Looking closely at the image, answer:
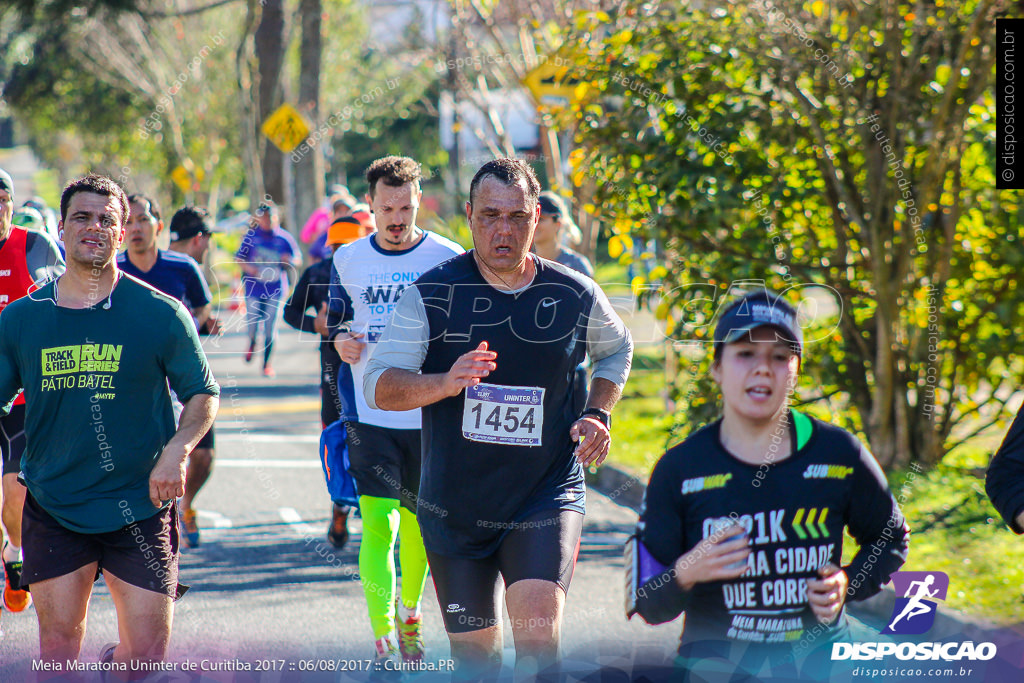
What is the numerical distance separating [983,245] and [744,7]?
2.40 metres

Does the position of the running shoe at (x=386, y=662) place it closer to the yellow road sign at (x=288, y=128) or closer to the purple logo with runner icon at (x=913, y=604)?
the purple logo with runner icon at (x=913, y=604)

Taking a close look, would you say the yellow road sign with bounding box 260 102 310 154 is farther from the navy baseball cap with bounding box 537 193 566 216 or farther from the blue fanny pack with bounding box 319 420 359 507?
the blue fanny pack with bounding box 319 420 359 507

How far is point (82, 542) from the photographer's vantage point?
145 inches

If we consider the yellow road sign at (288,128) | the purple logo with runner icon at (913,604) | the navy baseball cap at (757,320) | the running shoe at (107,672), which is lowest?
the running shoe at (107,672)

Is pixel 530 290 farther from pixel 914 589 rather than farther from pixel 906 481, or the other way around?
pixel 906 481

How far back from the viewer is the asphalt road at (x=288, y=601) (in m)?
4.76

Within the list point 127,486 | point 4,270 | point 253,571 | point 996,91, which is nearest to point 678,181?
point 996,91

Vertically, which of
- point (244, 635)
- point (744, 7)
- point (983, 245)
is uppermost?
point (744, 7)

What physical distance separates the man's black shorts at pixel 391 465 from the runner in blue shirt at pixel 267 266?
23.6 ft

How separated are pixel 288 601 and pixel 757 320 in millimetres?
3799

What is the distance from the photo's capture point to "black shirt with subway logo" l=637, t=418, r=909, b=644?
2812mm

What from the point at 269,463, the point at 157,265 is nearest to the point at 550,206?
the point at 157,265

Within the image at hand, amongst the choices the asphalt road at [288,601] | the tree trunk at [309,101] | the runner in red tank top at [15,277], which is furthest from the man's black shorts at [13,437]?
the tree trunk at [309,101]

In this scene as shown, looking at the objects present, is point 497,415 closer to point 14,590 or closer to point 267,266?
point 14,590
